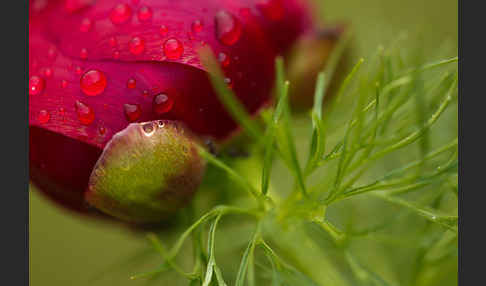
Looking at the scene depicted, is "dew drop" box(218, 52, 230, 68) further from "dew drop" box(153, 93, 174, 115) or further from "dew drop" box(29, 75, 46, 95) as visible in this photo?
"dew drop" box(29, 75, 46, 95)

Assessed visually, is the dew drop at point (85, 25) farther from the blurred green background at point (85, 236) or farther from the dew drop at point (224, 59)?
the blurred green background at point (85, 236)

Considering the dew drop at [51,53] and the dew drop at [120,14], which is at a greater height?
the dew drop at [120,14]

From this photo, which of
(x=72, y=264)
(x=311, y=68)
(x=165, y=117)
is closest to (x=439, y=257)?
(x=311, y=68)

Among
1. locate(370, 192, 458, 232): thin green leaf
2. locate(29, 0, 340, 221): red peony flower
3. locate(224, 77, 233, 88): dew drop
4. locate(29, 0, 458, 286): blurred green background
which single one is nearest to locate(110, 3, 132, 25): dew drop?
locate(29, 0, 340, 221): red peony flower

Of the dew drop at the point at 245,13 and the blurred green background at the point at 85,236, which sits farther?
the blurred green background at the point at 85,236

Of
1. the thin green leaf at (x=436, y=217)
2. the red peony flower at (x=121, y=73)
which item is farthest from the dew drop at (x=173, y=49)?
the thin green leaf at (x=436, y=217)

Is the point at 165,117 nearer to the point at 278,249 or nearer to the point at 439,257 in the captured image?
the point at 278,249

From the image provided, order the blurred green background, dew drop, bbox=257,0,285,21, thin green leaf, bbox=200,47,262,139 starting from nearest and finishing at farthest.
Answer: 1. thin green leaf, bbox=200,47,262,139
2. dew drop, bbox=257,0,285,21
3. the blurred green background

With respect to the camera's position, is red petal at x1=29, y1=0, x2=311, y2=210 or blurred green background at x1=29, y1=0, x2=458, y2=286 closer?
red petal at x1=29, y1=0, x2=311, y2=210
